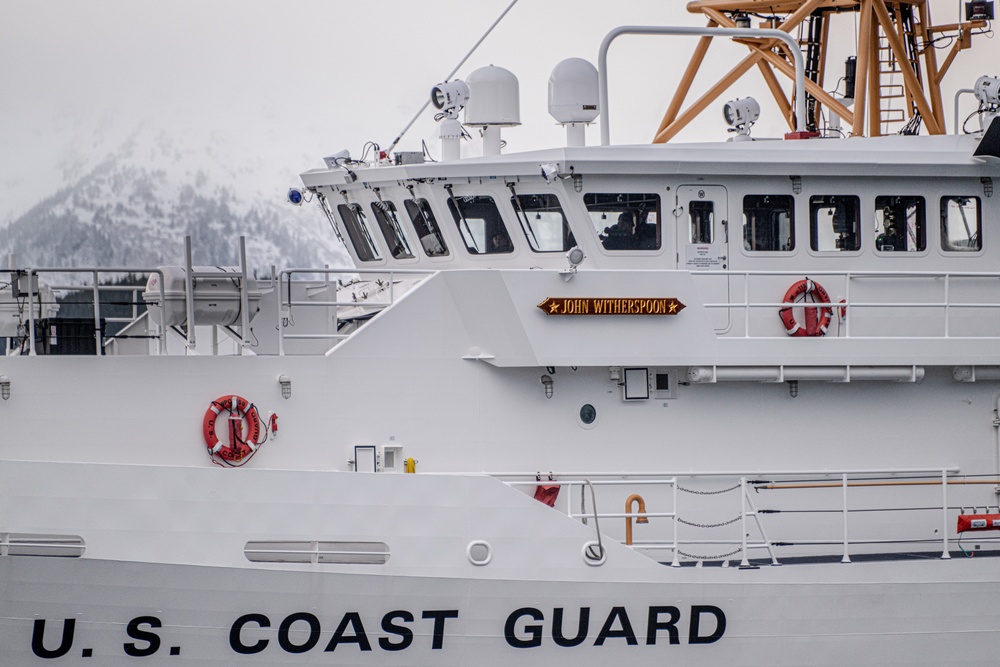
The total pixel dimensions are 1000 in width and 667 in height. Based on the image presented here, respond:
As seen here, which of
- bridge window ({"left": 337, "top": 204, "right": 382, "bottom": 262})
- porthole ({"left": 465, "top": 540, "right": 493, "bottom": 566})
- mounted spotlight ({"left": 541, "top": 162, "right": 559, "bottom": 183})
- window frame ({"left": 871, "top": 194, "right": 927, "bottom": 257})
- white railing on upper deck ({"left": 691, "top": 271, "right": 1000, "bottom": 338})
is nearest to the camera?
porthole ({"left": 465, "top": 540, "right": 493, "bottom": 566})

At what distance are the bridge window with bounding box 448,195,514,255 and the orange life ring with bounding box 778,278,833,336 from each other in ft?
9.15

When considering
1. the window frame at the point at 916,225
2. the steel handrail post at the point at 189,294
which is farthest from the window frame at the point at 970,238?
the steel handrail post at the point at 189,294

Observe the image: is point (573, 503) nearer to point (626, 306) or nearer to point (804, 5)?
point (626, 306)

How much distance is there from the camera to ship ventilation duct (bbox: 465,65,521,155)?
13336 mm

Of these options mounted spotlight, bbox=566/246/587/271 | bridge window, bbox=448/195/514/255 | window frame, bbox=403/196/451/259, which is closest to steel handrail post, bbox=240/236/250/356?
window frame, bbox=403/196/451/259

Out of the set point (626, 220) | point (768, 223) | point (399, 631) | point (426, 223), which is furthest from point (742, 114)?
point (399, 631)

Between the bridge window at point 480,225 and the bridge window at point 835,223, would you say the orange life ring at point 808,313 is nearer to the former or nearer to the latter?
the bridge window at point 835,223

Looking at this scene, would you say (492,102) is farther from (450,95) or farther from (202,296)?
(202,296)

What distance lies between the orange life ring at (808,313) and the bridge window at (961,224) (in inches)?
64.3

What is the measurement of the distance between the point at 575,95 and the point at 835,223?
2.97 m

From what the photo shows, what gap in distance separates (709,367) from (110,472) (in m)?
5.41

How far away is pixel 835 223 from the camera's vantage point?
13023 millimetres

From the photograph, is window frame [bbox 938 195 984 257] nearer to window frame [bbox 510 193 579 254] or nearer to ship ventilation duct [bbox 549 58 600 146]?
ship ventilation duct [bbox 549 58 600 146]

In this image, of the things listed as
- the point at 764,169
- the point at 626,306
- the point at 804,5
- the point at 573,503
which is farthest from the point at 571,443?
the point at 804,5
